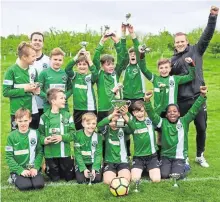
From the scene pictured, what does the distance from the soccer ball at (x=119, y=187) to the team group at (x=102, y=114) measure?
0.44m

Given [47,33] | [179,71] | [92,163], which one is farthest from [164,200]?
[47,33]

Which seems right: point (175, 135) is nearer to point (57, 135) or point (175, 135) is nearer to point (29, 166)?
point (57, 135)

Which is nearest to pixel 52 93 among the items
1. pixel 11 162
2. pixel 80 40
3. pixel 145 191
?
pixel 11 162

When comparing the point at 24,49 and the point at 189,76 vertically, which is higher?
the point at 24,49

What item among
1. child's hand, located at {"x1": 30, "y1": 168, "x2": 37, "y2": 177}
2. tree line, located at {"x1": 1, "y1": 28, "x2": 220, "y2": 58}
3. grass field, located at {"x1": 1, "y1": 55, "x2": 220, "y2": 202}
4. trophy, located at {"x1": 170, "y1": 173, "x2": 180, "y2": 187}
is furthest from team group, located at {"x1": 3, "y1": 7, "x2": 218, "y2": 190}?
tree line, located at {"x1": 1, "y1": 28, "x2": 220, "y2": 58}

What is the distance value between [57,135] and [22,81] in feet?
3.35

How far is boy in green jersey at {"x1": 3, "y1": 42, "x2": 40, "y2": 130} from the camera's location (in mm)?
6332

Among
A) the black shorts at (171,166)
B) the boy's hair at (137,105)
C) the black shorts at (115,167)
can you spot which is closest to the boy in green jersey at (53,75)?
the boy's hair at (137,105)

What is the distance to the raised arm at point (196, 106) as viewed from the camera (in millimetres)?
6530

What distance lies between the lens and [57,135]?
20.7 ft

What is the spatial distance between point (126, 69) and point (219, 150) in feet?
9.34

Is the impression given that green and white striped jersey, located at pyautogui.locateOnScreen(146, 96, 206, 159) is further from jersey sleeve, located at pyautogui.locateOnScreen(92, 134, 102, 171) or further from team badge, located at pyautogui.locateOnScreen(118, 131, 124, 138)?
jersey sleeve, located at pyautogui.locateOnScreen(92, 134, 102, 171)

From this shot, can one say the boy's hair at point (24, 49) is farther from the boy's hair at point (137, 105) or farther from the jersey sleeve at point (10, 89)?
the boy's hair at point (137, 105)

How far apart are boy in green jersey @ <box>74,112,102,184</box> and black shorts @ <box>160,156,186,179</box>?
1.03 metres
